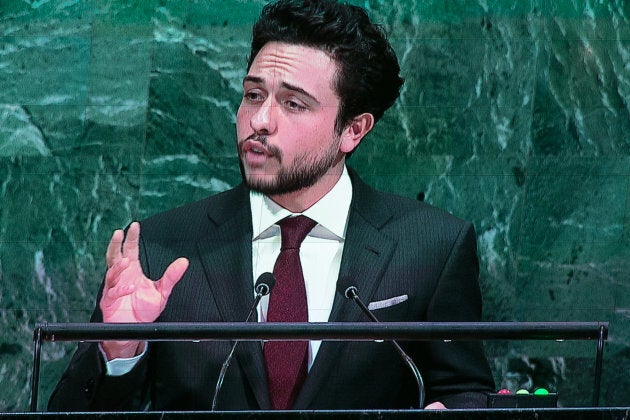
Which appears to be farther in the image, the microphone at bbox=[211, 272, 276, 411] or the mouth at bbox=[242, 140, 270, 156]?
the mouth at bbox=[242, 140, 270, 156]

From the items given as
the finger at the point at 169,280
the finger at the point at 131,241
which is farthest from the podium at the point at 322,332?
the finger at the point at 131,241

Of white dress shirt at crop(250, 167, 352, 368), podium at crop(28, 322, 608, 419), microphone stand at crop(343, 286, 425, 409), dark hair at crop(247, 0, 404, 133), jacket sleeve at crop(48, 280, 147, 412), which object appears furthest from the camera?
dark hair at crop(247, 0, 404, 133)

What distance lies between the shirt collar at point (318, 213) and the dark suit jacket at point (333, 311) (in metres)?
0.02

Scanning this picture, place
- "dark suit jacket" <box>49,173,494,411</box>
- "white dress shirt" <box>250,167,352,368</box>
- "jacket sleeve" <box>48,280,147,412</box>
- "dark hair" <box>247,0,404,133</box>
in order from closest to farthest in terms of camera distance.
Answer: "jacket sleeve" <box>48,280,147,412</box>, "dark suit jacket" <box>49,173,494,411</box>, "white dress shirt" <box>250,167,352,368</box>, "dark hair" <box>247,0,404,133</box>

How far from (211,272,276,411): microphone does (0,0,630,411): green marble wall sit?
40 centimetres

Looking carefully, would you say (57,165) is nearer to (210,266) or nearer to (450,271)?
(210,266)

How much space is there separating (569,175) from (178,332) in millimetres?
1257

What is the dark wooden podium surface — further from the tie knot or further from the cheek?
the cheek

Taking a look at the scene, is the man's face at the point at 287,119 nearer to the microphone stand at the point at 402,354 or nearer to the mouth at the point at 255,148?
the mouth at the point at 255,148

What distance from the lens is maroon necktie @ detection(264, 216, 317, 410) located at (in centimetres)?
360

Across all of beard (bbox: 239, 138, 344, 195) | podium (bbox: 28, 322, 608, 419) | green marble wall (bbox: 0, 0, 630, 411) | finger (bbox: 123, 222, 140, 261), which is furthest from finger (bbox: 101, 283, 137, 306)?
beard (bbox: 239, 138, 344, 195)

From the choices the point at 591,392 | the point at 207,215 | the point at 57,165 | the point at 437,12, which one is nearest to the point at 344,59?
the point at 437,12

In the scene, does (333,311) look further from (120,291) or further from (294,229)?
(120,291)

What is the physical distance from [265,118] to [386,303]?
60cm
